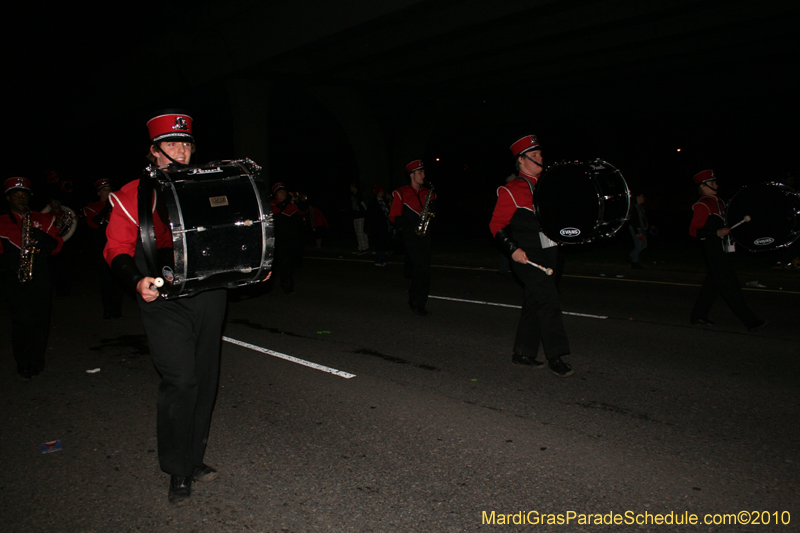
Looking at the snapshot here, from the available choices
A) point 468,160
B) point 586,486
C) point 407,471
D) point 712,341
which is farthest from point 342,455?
point 468,160

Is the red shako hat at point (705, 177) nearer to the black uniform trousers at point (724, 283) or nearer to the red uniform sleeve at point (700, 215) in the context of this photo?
the red uniform sleeve at point (700, 215)

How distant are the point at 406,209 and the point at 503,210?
10.9 feet

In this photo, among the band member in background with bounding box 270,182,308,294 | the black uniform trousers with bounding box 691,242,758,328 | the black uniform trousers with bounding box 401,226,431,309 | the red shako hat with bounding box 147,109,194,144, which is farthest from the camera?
the band member in background with bounding box 270,182,308,294

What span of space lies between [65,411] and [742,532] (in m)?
4.88

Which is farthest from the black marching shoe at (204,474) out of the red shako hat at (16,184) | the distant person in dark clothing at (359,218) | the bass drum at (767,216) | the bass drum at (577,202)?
the distant person in dark clothing at (359,218)

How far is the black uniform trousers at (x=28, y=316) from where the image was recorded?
5.88 metres

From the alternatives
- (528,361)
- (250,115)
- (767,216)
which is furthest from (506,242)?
(250,115)

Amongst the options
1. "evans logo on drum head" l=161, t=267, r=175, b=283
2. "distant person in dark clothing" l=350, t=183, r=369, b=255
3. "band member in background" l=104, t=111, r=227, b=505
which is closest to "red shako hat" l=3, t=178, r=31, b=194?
"band member in background" l=104, t=111, r=227, b=505

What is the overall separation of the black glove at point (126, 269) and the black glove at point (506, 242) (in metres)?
3.20

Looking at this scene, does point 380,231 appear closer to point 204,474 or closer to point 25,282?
point 25,282

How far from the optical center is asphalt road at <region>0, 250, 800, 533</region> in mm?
3328

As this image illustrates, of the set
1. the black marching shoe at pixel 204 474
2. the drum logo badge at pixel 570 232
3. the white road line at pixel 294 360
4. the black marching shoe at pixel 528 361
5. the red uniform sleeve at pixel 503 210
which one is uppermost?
the red uniform sleeve at pixel 503 210

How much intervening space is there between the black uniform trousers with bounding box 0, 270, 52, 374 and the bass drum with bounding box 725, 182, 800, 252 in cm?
746

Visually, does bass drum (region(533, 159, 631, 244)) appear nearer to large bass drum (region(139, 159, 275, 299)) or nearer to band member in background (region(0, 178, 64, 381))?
large bass drum (region(139, 159, 275, 299))
